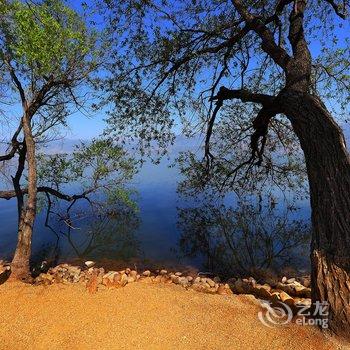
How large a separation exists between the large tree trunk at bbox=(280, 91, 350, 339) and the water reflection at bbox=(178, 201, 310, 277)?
7.08 metres

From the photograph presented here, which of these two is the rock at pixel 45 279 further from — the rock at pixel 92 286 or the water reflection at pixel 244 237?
the water reflection at pixel 244 237

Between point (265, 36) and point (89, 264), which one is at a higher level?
point (265, 36)

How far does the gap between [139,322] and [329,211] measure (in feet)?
14.1

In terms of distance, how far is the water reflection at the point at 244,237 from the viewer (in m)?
14.4

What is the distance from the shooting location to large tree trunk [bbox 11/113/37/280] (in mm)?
10750

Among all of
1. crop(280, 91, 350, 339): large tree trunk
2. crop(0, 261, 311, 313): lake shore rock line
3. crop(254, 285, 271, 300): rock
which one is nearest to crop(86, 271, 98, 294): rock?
crop(0, 261, 311, 313): lake shore rock line

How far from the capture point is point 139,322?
687 centimetres

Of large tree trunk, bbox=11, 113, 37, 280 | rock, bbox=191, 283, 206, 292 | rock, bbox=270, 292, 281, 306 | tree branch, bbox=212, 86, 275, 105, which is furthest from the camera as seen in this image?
large tree trunk, bbox=11, 113, 37, 280

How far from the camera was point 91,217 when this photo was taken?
24219 millimetres

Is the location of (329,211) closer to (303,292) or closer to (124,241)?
(303,292)

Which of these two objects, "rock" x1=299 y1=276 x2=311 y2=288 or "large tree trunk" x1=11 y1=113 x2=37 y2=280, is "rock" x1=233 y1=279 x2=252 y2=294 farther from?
"large tree trunk" x1=11 y1=113 x2=37 y2=280

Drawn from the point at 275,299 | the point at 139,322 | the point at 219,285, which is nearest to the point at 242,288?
the point at 219,285

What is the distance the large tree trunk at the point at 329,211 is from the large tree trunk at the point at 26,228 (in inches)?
341

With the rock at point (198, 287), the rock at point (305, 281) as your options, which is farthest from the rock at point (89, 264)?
the rock at point (305, 281)
